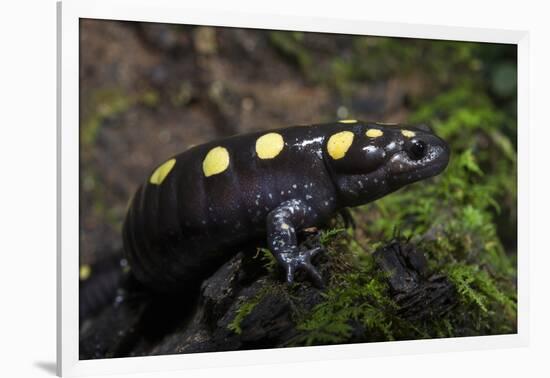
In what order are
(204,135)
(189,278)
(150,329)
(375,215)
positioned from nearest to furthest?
(189,278)
(150,329)
(375,215)
(204,135)

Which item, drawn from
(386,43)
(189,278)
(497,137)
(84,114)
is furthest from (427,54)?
(189,278)

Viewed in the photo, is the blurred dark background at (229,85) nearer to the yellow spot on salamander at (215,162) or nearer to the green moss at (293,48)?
the green moss at (293,48)

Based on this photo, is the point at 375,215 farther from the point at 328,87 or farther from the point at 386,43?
the point at 386,43

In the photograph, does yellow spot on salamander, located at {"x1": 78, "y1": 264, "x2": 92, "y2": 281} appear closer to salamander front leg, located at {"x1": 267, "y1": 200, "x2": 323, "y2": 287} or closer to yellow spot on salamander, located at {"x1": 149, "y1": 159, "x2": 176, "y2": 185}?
yellow spot on salamander, located at {"x1": 149, "y1": 159, "x2": 176, "y2": 185}

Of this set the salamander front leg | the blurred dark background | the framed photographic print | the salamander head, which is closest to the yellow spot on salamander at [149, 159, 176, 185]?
the framed photographic print

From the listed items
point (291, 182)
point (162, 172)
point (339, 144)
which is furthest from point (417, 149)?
point (162, 172)

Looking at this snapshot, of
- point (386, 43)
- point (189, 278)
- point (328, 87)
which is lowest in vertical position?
point (189, 278)

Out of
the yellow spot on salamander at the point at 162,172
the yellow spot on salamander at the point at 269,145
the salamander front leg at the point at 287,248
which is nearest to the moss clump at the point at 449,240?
the salamander front leg at the point at 287,248

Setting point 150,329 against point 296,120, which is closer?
point 150,329
